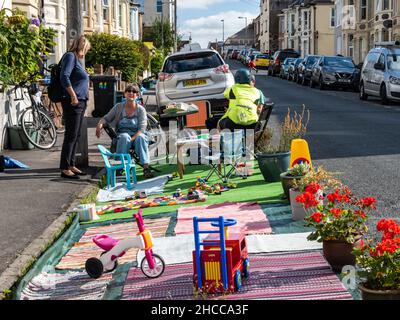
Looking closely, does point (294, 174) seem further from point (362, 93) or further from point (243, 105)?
point (362, 93)

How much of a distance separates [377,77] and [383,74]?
25.9 inches

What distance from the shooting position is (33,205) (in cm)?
855

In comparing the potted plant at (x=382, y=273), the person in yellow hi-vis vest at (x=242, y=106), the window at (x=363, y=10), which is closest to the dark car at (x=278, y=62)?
the window at (x=363, y=10)

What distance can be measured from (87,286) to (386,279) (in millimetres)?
2425

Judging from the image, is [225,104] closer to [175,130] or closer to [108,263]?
[175,130]

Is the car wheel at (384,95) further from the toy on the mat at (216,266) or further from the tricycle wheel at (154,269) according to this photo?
the toy on the mat at (216,266)

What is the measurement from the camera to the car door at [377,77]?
24.8 meters

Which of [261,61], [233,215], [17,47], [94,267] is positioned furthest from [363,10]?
[94,267]

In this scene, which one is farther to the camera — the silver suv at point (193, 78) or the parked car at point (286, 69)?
the parked car at point (286, 69)

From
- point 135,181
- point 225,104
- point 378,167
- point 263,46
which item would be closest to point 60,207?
point 135,181

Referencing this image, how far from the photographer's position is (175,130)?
11969 mm

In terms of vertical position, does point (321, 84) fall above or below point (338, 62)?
below

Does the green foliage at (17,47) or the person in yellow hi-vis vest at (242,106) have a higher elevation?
the green foliage at (17,47)

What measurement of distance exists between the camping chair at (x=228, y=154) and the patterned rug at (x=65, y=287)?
3914 mm
